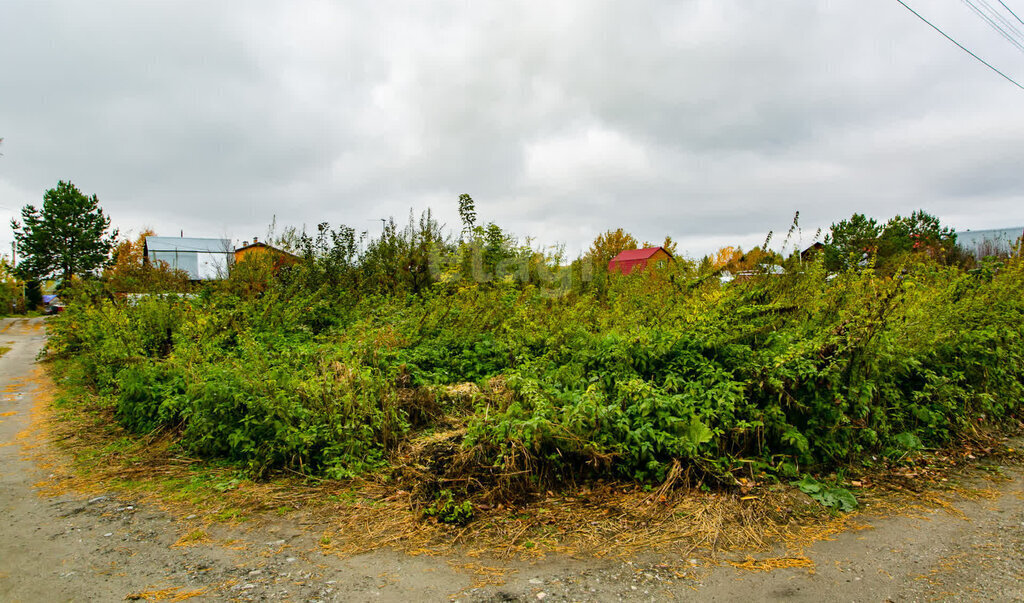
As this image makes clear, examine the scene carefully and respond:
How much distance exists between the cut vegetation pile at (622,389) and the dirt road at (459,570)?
2.01ft

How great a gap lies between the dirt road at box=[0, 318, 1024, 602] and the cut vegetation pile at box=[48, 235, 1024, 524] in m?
0.61

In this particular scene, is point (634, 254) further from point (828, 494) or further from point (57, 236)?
point (57, 236)

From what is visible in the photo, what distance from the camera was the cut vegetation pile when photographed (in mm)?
3646

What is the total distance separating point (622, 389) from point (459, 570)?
1.79m

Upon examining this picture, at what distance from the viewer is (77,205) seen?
48.2m

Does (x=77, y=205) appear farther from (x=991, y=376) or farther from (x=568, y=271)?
(x=991, y=376)

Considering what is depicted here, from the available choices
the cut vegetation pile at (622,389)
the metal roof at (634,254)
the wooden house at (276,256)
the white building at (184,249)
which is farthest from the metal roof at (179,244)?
Result: the cut vegetation pile at (622,389)

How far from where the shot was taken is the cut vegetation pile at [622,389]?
365 centimetres

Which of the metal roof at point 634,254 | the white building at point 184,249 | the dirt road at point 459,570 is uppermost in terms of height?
the white building at point 184,249

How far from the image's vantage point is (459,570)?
275 cm

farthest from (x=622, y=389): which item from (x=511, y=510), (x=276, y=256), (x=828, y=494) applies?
(x=276, y=256)

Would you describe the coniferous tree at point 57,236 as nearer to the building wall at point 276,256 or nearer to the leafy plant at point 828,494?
the building wall at point 276,256

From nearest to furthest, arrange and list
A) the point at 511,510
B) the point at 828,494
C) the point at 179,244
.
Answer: the point at 511,510
the point at 828,494
the point at 179,244

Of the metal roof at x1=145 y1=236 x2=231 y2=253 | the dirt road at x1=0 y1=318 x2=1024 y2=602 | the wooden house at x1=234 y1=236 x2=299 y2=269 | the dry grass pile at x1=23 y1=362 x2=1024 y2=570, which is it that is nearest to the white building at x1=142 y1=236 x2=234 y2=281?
the metal roof at x1=145 y1=236 x2=231 y2=253
